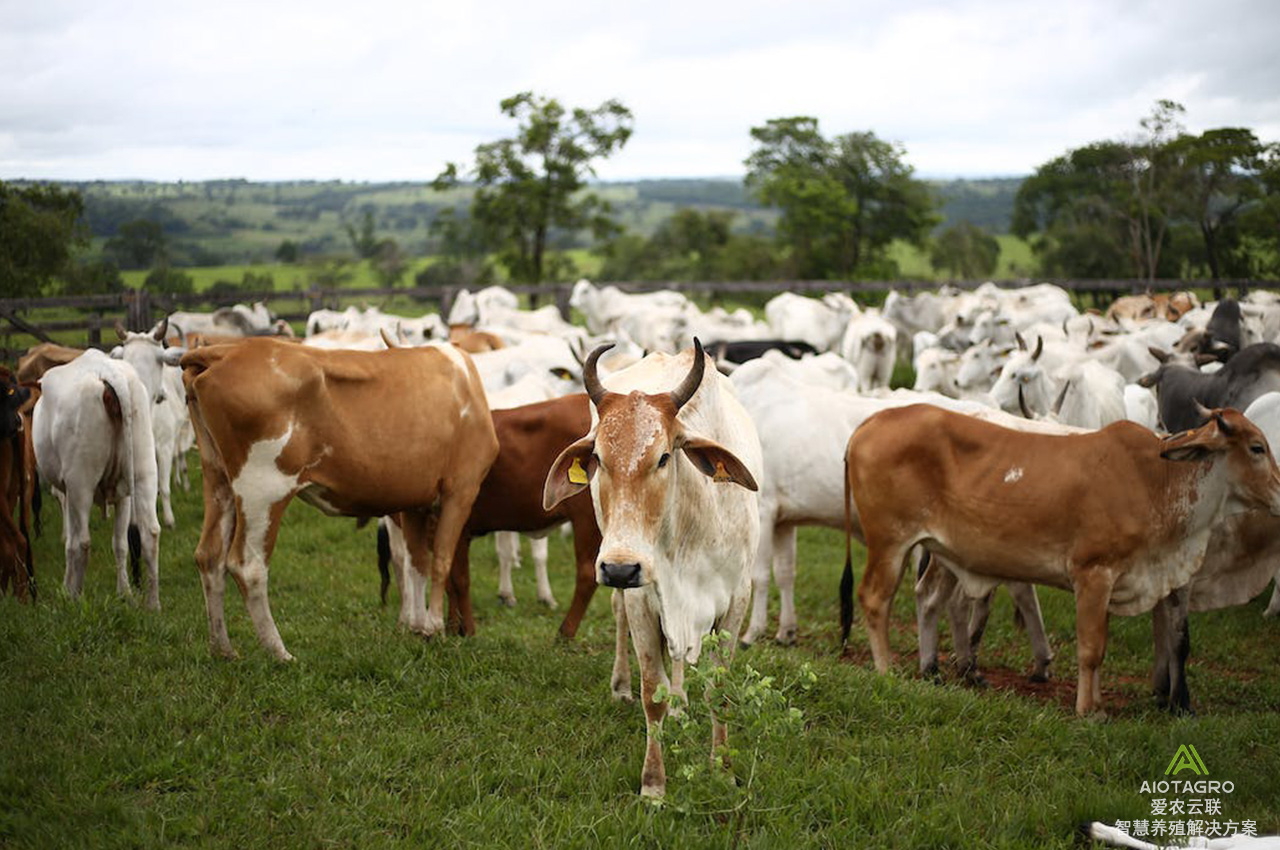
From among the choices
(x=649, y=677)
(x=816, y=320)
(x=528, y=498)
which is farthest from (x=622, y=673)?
(x=816, y=320)

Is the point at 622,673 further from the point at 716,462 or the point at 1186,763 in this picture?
the point at 1186,763

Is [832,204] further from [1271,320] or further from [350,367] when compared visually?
[350,367]

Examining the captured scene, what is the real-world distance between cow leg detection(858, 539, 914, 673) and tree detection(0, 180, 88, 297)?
486 inches

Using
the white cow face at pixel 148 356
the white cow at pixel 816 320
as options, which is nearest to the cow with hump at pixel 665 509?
the white cow face at pixel 148 356

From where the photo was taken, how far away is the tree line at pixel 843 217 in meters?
34.2

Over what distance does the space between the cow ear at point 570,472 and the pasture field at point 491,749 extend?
122 cm

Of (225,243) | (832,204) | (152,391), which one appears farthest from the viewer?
(832,204)

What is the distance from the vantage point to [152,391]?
10555mm

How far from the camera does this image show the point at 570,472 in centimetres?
489

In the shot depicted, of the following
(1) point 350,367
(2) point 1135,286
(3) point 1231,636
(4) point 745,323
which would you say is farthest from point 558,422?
(2) point 1135,286

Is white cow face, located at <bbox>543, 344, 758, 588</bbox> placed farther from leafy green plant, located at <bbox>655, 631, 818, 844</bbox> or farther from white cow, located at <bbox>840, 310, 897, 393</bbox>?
white cow, located at <bbox>840, 310, 897, 393</bbox>

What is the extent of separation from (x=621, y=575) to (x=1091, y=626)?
3.80m

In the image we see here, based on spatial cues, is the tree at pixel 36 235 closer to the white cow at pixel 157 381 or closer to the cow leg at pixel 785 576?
the white cow at pixel 157 381

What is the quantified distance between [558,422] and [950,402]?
11.6 ft
